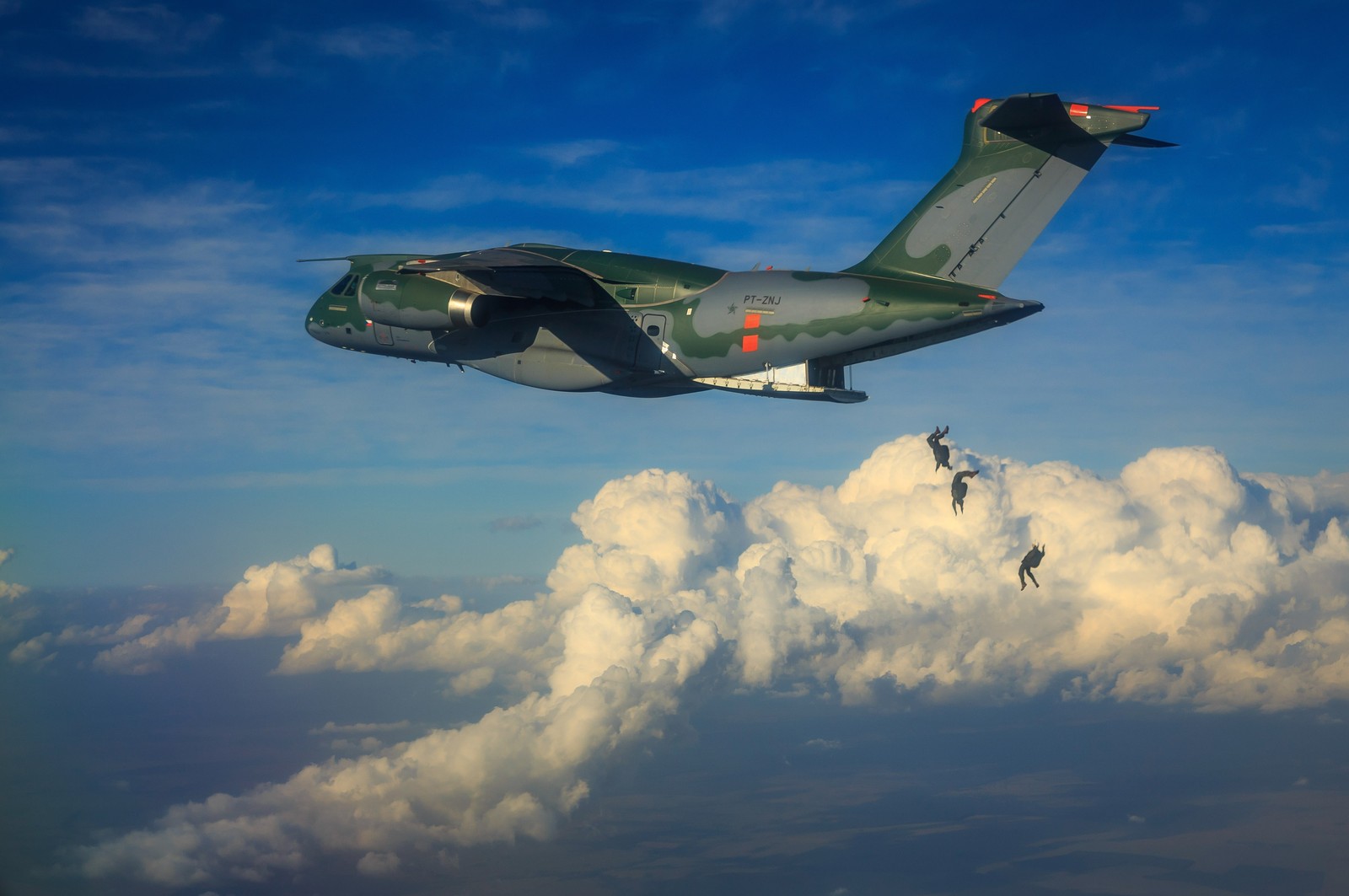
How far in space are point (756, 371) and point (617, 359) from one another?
3643 mm

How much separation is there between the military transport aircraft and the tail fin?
0.03m

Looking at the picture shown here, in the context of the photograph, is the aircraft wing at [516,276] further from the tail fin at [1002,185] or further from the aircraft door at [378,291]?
the tail fin at [1002,185]

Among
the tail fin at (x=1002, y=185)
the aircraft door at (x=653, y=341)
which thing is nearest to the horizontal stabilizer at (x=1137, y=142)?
the tail fin at (x=1002, y=185)

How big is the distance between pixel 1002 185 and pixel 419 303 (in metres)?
13.3

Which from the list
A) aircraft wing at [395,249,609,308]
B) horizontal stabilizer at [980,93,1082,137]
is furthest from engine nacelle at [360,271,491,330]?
horizontal stabilizer at [980,93,1082,137]

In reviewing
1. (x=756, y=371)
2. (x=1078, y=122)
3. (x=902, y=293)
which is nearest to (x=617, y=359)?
(x=756, y=371)

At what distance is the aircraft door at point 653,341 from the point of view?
23.5 metres

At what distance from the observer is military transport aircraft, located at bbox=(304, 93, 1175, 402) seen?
20.6 m

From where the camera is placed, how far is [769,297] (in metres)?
22.2

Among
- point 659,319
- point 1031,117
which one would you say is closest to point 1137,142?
point 1031,117

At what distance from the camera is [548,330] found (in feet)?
81.5

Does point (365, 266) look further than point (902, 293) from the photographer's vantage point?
Yes

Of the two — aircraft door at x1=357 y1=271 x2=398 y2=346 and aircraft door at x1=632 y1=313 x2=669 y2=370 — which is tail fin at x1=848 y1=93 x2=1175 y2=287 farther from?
aircraft door at x1=357 y1=271 x2=398 y2=346

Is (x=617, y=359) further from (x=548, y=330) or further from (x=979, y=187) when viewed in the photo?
(x=979, y=187)
